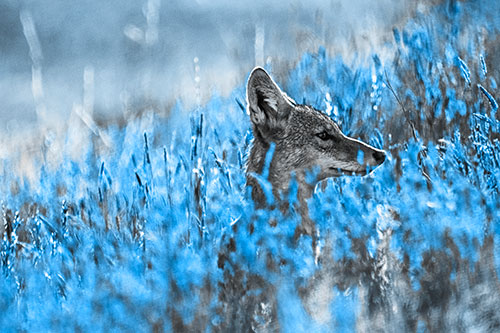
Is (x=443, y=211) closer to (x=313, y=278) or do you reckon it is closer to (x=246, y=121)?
(x=313, y=278)

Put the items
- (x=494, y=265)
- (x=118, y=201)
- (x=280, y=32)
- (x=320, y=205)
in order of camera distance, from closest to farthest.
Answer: (x=494, y=265)
(x=320, y=205)
(x=118, y=201)
(x=280, y=32)

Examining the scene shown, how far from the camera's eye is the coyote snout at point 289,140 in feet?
11.7

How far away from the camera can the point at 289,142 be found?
4008mm

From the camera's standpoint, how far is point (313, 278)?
2.16 m

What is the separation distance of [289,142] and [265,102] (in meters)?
0.35

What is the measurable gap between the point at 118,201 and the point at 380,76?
1770mm

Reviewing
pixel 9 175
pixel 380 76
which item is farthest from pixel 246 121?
pixel 9 175

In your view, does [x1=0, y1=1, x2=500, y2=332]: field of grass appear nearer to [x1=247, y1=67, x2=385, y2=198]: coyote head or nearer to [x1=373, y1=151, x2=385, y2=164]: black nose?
[x1=373, y1=151, x2=385, y2=164]: black nose

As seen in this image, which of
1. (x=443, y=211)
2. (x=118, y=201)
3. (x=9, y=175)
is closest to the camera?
(x=443, y=211)

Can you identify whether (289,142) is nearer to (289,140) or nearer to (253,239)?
(289,140)

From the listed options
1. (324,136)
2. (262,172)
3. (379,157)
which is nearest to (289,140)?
(324,136)

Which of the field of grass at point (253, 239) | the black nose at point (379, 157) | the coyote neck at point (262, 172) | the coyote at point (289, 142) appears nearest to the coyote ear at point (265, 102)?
the coyote at point (289, 142)

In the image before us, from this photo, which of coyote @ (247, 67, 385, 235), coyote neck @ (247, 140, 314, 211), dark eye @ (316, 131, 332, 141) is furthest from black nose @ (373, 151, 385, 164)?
dark eye @ (316, 131, 332, 141)

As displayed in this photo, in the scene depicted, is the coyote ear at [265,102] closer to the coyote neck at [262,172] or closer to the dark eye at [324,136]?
the coyote neck at [262,172]
